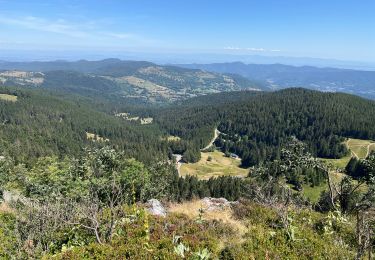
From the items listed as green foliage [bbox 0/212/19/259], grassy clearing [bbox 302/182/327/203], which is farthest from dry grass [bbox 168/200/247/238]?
grassy clearing [bbox 302/182/327/203]

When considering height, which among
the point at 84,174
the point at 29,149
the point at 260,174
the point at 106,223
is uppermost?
the point at 106,223

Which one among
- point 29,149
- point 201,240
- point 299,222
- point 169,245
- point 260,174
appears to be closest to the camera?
point 169,245

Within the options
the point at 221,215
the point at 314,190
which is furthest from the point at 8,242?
the point at 314,190

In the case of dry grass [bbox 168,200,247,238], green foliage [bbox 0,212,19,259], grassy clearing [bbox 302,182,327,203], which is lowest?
grassy clearing [bbox 302,182,327,203]

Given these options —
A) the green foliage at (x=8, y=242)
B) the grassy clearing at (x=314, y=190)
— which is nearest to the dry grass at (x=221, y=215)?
the green foliage at (x=8, y=242)

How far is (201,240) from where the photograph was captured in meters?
15.7

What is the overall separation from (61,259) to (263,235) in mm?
9478

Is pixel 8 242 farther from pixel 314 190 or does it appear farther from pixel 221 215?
pixel 314 190

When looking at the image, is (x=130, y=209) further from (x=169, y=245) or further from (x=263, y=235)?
(x=263, y=235)

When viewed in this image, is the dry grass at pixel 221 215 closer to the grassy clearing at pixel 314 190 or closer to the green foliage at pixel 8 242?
the green foliage at pixel 8 242

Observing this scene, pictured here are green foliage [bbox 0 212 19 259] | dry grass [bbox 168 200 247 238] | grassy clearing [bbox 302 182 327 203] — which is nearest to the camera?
green foliage [bbox 0 212 19 259]

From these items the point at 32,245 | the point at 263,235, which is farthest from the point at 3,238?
the point at 263,235

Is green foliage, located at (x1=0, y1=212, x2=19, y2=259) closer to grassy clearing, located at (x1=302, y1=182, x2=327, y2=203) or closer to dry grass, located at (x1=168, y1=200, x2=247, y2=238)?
dry grass, located at (x1=168, y1=200, x2=247, y2=238)

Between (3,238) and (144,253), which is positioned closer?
(144,253)
